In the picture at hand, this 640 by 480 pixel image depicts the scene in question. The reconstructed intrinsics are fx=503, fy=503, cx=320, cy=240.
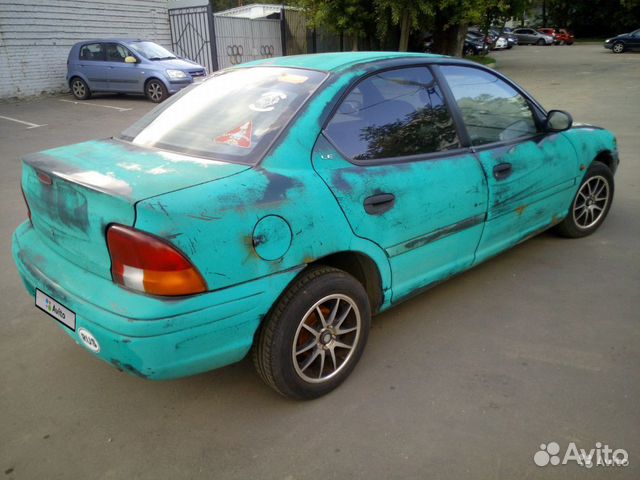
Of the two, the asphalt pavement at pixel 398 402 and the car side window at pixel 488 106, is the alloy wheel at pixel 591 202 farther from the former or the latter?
the car side window at pixel 488 106

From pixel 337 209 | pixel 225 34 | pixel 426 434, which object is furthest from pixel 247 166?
pixel 225 34

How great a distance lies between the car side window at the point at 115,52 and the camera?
42.4 ft

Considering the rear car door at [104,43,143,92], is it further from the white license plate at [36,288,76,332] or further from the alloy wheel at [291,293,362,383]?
the alloy wheel at [291,293,362,383]

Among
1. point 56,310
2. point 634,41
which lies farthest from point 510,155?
point 634,41

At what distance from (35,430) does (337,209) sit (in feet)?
5.71

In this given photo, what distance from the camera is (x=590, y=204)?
170 inches

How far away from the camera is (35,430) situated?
2.34m

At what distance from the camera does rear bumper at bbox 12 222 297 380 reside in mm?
1941

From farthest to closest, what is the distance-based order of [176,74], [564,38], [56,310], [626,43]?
[564,38], [626,43], [176,74], [56,310]

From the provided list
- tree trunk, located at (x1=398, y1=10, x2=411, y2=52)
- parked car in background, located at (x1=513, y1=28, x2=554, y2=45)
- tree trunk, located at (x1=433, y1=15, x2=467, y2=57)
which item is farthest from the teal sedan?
parked car in background, located at (x1=513, y1=28, x2=554, y2=45)

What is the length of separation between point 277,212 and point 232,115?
76 centimetres

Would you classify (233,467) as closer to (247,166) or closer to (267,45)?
(247,166)

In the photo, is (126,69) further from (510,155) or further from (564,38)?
(564,38)

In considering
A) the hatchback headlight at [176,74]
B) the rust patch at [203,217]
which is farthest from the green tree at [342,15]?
the rust patch at [203,217]
